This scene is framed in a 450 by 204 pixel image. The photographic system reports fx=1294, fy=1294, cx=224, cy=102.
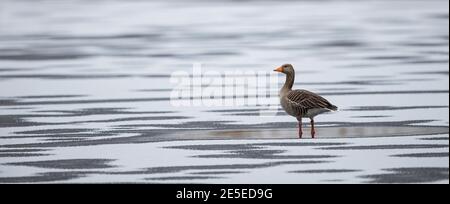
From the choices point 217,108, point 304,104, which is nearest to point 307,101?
point 304,104

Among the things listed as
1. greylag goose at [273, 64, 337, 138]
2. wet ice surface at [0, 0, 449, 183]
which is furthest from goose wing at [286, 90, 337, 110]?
wet ice surface at [0, 0, 449, 183]

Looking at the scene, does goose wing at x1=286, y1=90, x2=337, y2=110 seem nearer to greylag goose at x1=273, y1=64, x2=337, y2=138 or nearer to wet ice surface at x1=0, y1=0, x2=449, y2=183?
greylag goose at x1=273, y1=64, x2=337, y2=138

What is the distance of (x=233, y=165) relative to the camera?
12.6 meters

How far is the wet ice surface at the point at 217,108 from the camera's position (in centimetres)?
1243

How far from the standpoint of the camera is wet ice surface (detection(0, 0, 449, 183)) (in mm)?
12430

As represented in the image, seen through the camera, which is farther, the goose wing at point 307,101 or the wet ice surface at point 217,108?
the goose wing at point 307,101

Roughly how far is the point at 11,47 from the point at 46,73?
757cm

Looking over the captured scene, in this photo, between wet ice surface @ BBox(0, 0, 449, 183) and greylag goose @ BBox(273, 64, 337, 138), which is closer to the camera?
wet ice surface @ BBox(0, 0, 449, 183)

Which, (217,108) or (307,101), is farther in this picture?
(217,108)

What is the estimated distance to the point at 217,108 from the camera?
715 inches

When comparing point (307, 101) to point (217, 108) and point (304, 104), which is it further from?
point (217, 108)

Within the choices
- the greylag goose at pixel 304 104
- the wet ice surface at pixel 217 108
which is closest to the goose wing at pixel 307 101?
the greylag goose at pixel 304 104

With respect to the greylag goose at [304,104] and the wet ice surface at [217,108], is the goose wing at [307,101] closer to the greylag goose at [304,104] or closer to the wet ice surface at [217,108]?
the greylag goose at [304,104]

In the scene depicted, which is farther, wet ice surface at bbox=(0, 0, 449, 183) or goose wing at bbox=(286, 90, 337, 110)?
goose wing at bbox=(286, 90, 337, 110)
